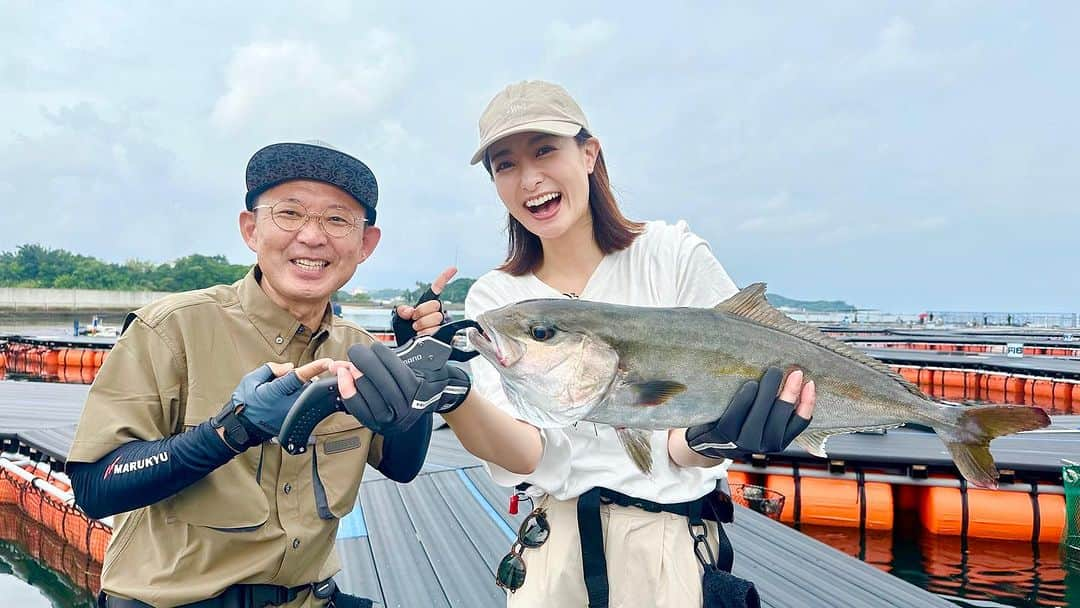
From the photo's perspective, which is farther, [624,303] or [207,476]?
[624,303]

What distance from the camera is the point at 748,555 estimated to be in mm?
5406

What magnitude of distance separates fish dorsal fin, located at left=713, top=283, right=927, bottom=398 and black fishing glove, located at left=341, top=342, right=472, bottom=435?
1.41 metres

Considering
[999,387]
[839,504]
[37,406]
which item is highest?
[999,387]

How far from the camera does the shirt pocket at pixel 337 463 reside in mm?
2660

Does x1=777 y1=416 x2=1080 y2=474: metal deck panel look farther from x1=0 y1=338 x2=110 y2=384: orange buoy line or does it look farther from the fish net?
x1=0 y1=338 x2=110 y2=384: orange buoy line

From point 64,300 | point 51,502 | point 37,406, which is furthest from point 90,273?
point 51,502

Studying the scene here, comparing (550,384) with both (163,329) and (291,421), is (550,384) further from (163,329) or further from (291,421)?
(163,329)

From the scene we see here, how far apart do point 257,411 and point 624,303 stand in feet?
5.66

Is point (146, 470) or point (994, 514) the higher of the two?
point (146, 470)

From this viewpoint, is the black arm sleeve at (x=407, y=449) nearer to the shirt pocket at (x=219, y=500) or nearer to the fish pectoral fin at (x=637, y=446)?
Answer: the shirt pocket at (x=219, y=500)

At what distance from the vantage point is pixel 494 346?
2391mm

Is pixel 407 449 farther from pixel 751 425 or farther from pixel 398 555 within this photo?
pixel 398 555

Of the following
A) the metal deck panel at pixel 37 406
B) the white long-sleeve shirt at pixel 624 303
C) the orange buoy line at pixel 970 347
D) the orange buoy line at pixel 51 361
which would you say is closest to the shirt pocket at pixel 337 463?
the white long-sleeve shirt at pixel 624 303

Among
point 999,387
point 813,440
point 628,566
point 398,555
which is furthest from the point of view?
point 999,387
